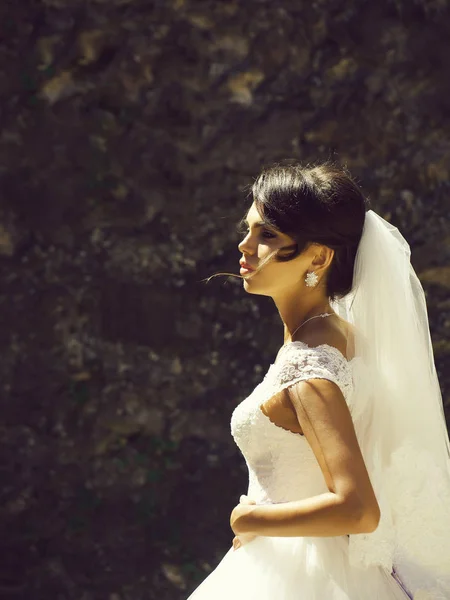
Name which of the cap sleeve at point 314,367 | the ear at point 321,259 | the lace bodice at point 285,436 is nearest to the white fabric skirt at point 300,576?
the lace bodice at point 285,436

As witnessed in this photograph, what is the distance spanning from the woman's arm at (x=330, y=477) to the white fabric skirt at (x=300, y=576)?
0.17 metres

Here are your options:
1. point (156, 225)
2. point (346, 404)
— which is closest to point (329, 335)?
point (346, 404)

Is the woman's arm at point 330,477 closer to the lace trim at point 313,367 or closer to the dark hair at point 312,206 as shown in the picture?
the lace trim at point 313,367

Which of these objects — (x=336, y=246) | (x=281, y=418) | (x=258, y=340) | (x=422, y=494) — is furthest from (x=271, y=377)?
(x=258, y=340)

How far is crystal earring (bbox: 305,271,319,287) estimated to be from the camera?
1.99 meters

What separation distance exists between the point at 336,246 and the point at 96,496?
249 cm

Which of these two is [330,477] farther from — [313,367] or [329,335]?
[329,335]

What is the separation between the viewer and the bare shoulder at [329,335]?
1.91 meters

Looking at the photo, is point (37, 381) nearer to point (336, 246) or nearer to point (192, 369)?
point (192, 369)

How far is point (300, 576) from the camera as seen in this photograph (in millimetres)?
1896

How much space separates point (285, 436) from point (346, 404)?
20 centimetres

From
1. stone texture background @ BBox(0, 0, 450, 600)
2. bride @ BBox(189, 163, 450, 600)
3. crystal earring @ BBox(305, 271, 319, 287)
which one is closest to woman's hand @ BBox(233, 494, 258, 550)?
bride @ BBox(189, 163, 450, 600)

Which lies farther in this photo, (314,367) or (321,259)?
(321,259)

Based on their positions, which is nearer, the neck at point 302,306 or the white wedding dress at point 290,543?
the white wedding dress at point 290,543
